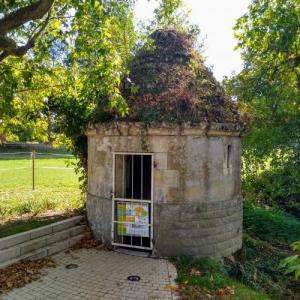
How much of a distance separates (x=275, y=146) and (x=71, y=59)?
9.09 m

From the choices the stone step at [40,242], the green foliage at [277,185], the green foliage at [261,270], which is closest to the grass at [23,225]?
the stone step at [40,242]

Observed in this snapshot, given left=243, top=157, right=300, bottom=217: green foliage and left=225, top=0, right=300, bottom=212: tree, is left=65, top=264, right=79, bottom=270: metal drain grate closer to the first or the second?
left=225, top=0, right=300, bottom=212: tree

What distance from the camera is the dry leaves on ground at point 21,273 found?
21.5ft

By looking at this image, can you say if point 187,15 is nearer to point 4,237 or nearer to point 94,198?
point 94,198

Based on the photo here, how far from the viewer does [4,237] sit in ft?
26.1

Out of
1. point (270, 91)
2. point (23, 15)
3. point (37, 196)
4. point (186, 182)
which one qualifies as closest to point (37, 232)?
point (186, 182)

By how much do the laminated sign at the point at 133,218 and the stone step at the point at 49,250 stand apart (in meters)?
1.30

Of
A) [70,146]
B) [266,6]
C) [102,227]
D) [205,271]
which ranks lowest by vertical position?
[205,271]

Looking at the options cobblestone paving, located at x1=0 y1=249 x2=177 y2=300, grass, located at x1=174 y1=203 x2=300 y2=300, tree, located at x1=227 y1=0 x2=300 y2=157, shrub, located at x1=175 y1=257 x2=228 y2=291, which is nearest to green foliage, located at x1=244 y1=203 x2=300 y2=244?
grass, located at x1=174 y1=203 x2=300 y2=300

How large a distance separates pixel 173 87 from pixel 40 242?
5154 mm

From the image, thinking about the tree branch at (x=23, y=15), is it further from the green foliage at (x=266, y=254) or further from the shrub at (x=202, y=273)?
the green foliage at (x=266, y=254)

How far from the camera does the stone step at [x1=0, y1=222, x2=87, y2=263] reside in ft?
24.5

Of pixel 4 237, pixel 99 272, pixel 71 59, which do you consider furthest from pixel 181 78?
pixel 4 237

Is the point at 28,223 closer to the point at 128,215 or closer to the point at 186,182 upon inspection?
the point at 128,215
